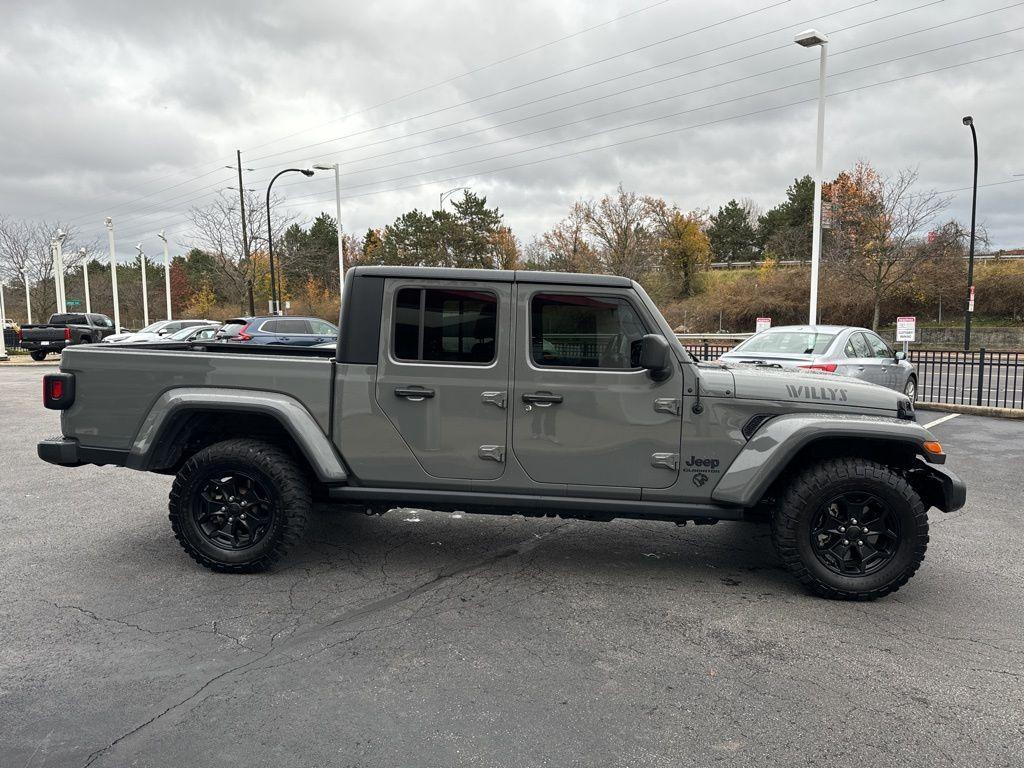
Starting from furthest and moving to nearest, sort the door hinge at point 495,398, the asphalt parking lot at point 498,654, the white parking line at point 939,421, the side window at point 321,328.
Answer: the side window at point 321,328 < the white parking line at point 939,421 < the door hinge at point 495,398 < the asphalt parking lot at point 498,654

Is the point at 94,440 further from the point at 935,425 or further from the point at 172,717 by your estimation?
the point at 935,425

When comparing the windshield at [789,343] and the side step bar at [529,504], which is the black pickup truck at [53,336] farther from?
the side step bar at [529,504]

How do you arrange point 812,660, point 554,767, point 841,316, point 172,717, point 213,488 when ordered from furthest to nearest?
point 841,316
point 213,488
point 812,660
point 172,717
point 554,767

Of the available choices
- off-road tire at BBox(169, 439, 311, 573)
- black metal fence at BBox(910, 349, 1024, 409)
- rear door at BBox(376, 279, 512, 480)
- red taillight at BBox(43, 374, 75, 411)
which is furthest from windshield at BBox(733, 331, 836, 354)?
red taillight at BBox(43, 374, 75, 411)

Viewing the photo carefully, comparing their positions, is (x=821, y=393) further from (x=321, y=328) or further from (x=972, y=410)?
(x=321, y=328)

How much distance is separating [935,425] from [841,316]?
34.7m

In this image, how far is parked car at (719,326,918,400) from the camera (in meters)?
9.60

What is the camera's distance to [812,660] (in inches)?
129

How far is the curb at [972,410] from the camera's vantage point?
38.2 feet

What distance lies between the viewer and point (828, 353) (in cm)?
981

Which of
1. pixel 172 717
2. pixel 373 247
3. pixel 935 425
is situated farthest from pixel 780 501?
pixel 373 247

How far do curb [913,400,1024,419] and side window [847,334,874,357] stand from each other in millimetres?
2632

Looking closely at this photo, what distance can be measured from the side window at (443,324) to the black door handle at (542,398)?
39cm

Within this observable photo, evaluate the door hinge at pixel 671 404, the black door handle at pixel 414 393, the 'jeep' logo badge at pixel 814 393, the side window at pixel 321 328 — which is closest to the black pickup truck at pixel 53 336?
the side window at pixel 321 328
